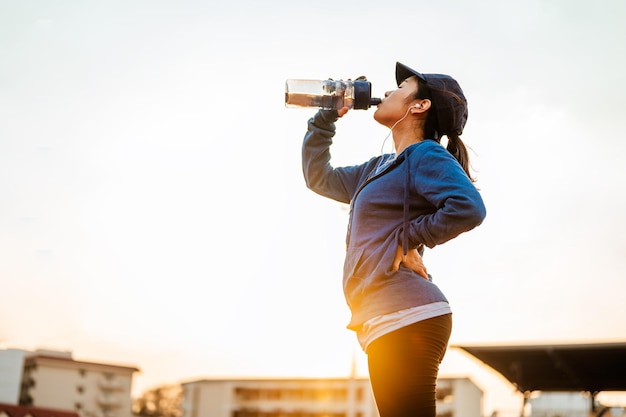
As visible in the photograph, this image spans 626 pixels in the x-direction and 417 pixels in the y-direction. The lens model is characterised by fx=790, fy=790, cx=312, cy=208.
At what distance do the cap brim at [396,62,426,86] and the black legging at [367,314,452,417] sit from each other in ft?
2.78

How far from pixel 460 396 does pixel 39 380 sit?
135ft

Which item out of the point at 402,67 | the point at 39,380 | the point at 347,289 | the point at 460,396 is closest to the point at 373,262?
the point at 347,289

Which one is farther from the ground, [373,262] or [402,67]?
[402,67]

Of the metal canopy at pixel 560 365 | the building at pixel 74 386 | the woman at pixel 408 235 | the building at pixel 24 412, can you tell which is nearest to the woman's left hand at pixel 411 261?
the woman at pixel 408 235

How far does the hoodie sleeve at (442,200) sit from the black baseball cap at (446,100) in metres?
0.23

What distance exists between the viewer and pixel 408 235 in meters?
2.43

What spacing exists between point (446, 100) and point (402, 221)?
490mm

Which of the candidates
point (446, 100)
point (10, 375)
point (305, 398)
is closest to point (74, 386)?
point (10, 375)

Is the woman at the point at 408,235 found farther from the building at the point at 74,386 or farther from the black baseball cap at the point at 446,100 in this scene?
the building at the point at 74,386

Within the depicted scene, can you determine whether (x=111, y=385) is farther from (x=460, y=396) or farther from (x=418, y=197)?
(x=418, y=197)

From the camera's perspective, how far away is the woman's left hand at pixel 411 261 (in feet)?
7.91

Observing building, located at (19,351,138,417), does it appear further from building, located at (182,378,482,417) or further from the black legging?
the black legging

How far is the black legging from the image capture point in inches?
90.7

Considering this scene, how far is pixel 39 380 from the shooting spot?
7850cm
